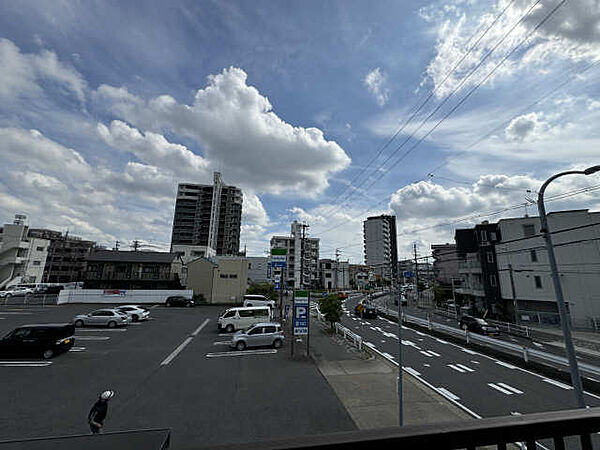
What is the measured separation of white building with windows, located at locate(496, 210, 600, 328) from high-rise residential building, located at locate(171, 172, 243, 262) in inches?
2307

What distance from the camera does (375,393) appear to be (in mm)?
10242

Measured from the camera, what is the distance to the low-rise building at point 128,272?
1553 inches

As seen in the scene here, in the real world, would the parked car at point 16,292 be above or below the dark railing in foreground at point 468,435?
below

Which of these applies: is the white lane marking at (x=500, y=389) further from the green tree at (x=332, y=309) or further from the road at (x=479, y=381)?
the green tree at (x=332, y=309)

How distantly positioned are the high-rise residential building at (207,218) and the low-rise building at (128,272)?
2508 centimetres

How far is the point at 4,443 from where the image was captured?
5.95ft

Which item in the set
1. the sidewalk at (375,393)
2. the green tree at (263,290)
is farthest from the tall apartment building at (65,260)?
the sidewalk at (375,393)

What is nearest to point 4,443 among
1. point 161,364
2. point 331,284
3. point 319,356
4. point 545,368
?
point 161,364

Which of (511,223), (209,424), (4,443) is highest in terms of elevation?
(511,223)

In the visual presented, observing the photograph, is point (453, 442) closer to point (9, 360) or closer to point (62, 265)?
point (9, 360)

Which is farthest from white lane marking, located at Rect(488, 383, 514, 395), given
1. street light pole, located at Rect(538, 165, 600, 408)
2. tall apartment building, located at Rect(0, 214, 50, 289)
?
tall apartment building, located at Rect(0, 214, 50, 289)

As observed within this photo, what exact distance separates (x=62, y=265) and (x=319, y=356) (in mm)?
66235

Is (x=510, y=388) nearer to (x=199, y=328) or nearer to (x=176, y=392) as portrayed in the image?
(x=176, y=392)

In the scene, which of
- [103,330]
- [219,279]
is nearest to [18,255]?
[219,279]
